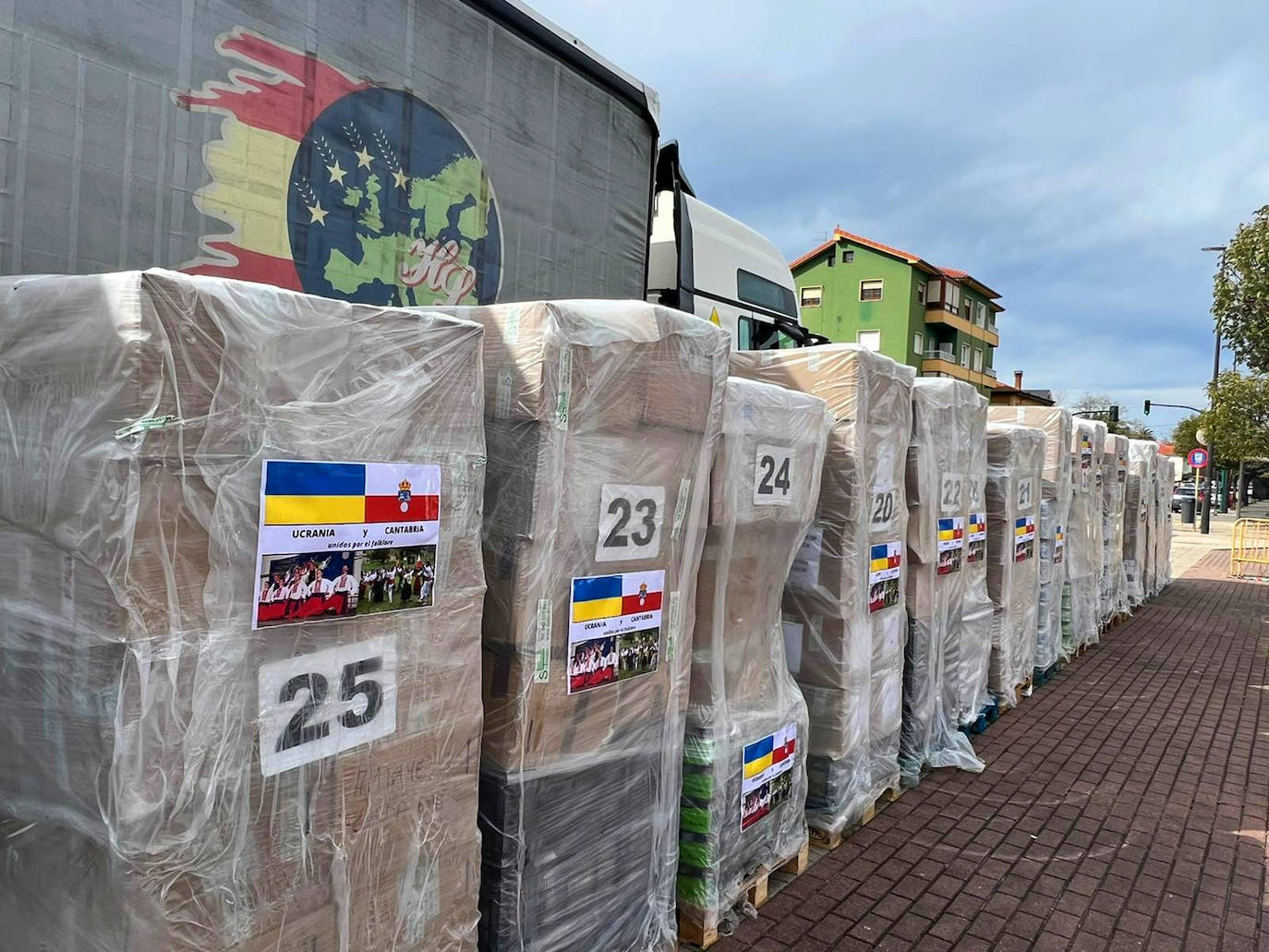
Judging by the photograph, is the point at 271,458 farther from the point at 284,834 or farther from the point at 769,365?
the point at 769,365

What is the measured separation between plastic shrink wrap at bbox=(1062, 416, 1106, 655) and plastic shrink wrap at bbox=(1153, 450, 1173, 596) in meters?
4.14

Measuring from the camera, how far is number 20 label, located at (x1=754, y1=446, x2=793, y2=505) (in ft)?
11.1

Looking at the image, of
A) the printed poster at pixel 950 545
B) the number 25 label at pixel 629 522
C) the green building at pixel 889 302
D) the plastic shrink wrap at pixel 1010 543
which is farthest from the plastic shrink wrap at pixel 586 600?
the green building at pixel 889 302

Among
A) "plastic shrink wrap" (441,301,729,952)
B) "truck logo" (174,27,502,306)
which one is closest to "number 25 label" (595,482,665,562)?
"plastic shrink wrap" (441,301,729,952)

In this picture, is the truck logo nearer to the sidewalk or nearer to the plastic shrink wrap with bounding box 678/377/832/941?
the plastic shrink wrap with bounding box 678/377/832/941

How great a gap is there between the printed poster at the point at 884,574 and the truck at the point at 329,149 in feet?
6.27

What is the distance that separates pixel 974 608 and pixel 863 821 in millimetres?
2005

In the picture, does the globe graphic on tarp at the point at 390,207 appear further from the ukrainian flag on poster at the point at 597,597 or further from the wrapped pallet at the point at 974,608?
the wrapped pallet at the point at 974,608

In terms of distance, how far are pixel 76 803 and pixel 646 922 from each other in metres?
1.87

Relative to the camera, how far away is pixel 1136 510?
1173cm

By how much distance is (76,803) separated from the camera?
5.81 feet

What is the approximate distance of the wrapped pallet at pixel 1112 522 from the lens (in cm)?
992

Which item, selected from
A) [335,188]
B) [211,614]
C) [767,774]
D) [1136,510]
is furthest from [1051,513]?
[211,614]

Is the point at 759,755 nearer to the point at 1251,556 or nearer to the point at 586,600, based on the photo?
the point at 586,600
